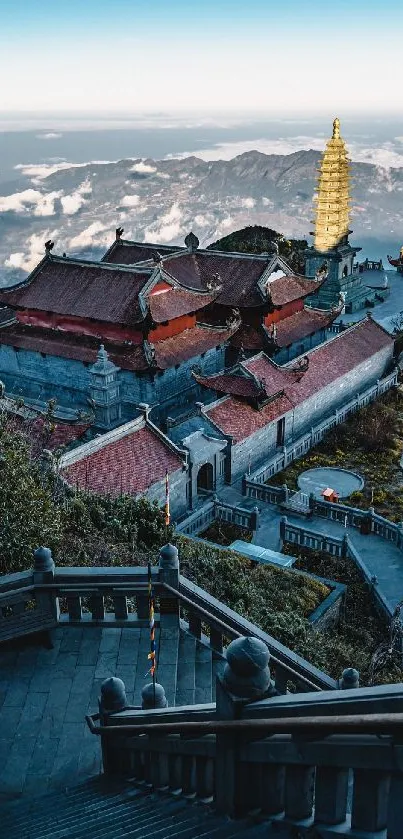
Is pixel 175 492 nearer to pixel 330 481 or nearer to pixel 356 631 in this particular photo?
pixel 330 481

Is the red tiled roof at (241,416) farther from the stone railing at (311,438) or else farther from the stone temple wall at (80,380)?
the stone temple wall at (80,380)

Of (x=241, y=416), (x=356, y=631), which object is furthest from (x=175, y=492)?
(x=356, y=631)

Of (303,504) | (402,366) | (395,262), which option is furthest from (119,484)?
(395,262)

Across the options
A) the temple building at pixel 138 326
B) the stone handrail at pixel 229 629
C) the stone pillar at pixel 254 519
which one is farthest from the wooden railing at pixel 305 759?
the temple building at pixel 138 326

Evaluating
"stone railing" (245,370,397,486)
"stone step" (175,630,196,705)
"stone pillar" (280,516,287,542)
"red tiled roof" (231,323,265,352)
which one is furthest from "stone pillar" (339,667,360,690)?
"red tiled roof" (231,323,265,352)

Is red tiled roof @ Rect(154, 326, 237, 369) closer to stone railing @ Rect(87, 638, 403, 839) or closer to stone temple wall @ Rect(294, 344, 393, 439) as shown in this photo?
stone temple wall @ Rect(294, 344, 393, 439)

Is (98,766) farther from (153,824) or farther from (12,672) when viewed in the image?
(153,824)
